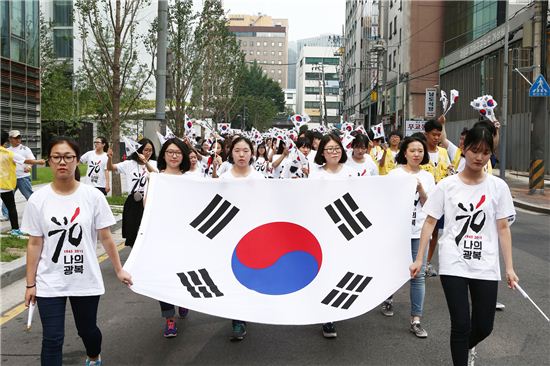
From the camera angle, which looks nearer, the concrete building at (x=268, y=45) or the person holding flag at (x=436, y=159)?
the person holding flag at (x=436, y=159)

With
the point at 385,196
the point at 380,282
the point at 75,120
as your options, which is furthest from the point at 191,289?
the point at 75,120

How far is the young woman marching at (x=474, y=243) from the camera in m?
4.25

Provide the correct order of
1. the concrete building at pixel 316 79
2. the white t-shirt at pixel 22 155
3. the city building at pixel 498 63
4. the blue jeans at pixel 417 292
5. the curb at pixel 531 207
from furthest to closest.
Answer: the concrete building at pixel 316 79 → the city building at pixel 498 63 → the curb at pixel 531 207 → the white t-shirt at pixel 22 155 → the blue jeans at pixel 417 292

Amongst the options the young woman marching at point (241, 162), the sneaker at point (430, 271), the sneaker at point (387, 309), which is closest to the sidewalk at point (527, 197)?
the sneaker at point (430, 271)

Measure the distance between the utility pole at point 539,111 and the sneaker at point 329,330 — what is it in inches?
599

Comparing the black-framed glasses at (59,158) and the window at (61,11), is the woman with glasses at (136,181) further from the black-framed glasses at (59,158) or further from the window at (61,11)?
the window at (61,11)

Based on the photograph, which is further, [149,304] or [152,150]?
[152,150]

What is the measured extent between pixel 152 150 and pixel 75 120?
31.4 m

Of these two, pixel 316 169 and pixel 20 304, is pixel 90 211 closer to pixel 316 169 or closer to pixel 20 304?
pixel 316 169

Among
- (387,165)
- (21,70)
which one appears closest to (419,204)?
(387,165)

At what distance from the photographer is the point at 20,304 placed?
670 centimetres

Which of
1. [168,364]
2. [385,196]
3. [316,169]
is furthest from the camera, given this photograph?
[316,169]

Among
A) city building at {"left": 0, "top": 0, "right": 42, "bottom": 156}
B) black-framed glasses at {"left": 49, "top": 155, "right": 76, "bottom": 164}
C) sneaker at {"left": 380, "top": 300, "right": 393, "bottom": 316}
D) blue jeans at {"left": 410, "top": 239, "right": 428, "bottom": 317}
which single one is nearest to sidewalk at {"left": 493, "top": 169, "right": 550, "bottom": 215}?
sneaker at {"left": 380, "top": 300, "right": 393, "bottom": 316}

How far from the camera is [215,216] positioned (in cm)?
541
